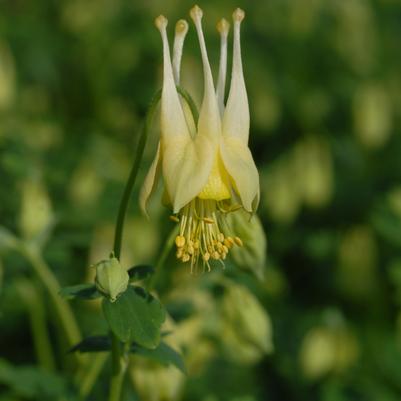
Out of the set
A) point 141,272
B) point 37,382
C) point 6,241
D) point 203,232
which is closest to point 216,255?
point 203,232

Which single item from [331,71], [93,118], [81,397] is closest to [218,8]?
[331,71]

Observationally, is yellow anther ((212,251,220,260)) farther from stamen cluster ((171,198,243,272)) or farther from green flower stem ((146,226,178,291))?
green flower stem ((146,226,178,291))

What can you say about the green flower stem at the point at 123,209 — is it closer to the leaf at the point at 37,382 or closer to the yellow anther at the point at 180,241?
the yellow anther at the point at 180,241

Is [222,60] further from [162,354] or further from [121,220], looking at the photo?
[162,354]

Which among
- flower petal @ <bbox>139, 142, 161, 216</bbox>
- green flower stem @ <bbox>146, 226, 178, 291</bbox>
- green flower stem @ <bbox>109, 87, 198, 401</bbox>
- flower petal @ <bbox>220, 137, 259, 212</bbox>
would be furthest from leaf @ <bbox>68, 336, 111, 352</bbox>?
flower petal @ <bbox>220, 137, 259, 212</bbox>

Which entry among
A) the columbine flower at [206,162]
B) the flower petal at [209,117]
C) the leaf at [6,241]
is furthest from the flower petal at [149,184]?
the leaf at [6,241]
